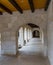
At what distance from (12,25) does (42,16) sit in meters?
1.97

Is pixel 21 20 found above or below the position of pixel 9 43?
above

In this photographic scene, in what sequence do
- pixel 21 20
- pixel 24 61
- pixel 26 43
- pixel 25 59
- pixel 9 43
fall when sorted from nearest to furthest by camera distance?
pixel 24 61 < pixel 25 59 < pixel 21 20 < pixel 9 43 < pixel 26 43

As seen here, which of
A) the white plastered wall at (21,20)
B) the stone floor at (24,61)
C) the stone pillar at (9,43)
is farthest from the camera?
the stone pillar at (9,43)

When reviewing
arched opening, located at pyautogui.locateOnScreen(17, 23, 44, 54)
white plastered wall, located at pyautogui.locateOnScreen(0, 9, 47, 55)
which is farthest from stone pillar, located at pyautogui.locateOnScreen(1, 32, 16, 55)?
arched opening, located at pyautogui.locateOnScreen(17, 23, 44, 54)

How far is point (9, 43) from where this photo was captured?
7637 millimetres

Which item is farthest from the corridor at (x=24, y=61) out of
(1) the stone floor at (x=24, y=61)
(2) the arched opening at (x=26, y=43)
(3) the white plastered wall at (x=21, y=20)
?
(2) the arched opening at (x=26, y=43)

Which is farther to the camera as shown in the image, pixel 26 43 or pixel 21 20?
pixel 26 43

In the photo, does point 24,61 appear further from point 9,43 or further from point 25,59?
point 9,43

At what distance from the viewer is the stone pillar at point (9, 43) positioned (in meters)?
7.57

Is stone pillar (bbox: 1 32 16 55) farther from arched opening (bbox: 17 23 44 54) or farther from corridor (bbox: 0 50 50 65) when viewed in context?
corridor (bbox: 0 50 50 65)

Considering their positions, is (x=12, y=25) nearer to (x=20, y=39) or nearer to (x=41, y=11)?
(x=41, y=11)

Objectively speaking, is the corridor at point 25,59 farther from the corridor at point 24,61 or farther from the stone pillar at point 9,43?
the stone pillar at point 9,43

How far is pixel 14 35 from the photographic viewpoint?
298 inches

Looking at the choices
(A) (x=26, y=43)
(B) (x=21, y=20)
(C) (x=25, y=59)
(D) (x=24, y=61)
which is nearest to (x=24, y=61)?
(D) (x=24, y=61)
